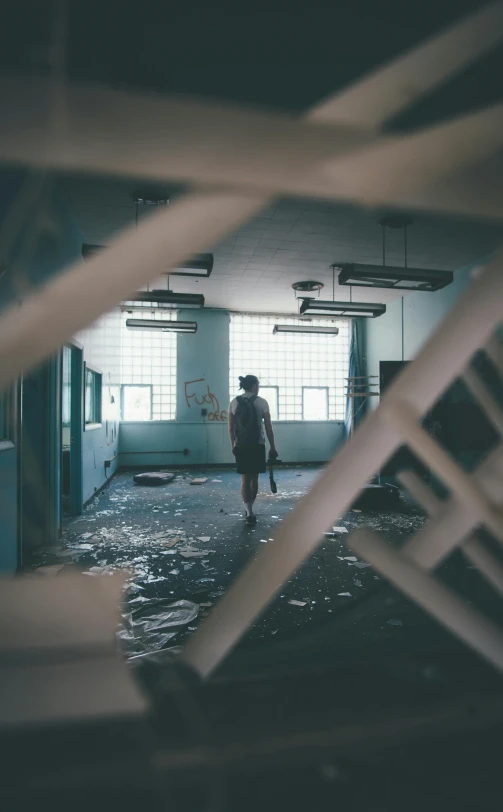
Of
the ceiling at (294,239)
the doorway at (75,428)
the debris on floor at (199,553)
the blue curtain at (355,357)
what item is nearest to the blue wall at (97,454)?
the doorway at (75,428)

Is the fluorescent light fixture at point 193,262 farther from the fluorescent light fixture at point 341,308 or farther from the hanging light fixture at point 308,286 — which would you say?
the hanging light fixture at point 308,286

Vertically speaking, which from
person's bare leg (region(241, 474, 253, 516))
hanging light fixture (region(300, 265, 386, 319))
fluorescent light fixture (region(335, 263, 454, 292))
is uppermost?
fluorescent light fixture (region(335, 263, 454, 292))

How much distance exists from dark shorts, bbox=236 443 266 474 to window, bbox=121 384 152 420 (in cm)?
492

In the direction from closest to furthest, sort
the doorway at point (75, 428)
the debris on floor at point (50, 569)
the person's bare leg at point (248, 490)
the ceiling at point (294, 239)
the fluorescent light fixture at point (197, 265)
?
the debris on floor at point (50, 569), the fluorescent light fixture at point (197, 265), the ceiling at point (294, 239), the person's bare leg at point (248, 490), the doorway at point (75, 428)

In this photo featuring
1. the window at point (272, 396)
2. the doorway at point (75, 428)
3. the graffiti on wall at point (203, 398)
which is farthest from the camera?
the window at point (272, 396)

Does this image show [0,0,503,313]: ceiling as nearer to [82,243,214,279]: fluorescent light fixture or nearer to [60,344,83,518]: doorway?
[82,243,214,279]: fluorescent light fixture

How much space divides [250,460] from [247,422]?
38 cm

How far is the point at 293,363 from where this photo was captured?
31.6 ft

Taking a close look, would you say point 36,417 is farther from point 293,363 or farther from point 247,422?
point 293,363

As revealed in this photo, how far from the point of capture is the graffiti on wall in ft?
29.8

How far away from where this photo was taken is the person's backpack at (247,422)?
4527mm

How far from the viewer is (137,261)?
72 centimetres

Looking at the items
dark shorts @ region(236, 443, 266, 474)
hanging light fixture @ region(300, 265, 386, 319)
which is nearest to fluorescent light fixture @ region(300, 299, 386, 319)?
hanging light fixture @ region(300, 265, 386, 319)

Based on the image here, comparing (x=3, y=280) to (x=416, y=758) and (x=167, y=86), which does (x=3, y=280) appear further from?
(x=416, y=758)
